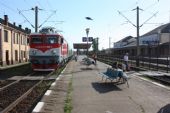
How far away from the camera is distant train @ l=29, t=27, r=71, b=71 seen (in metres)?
29.4

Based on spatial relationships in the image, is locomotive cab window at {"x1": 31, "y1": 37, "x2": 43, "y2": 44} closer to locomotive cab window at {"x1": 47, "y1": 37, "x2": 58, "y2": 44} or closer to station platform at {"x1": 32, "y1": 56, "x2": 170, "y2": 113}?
locomotive cab window at {"x1": 47, "y1": 37, "x2": 58, "y2": 44}

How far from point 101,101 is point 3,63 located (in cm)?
3947

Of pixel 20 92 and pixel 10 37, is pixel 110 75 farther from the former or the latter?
pixel 10 37

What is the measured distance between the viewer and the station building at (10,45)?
5116cm

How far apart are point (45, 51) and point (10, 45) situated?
27890 millimetres

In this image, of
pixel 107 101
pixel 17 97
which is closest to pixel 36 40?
pixel 17 97

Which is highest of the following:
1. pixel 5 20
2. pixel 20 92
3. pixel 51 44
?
pixel 5 20

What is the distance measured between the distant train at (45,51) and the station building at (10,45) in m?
21.0

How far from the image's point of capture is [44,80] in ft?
75.7

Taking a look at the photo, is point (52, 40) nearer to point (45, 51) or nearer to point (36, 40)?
point (45, 51)

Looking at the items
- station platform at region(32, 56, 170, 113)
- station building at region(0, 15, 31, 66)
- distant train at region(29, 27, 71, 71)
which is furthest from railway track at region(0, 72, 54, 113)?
station building at region(0, 15, 31, 66)

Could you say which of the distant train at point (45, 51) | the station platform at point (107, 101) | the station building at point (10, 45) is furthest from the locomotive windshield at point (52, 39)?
the station building at point (10, 45)

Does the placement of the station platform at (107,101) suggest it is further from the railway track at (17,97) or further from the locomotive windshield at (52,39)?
the locomotive windshield at (52,39)

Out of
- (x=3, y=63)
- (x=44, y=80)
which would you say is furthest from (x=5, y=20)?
(x=44, y=80)
